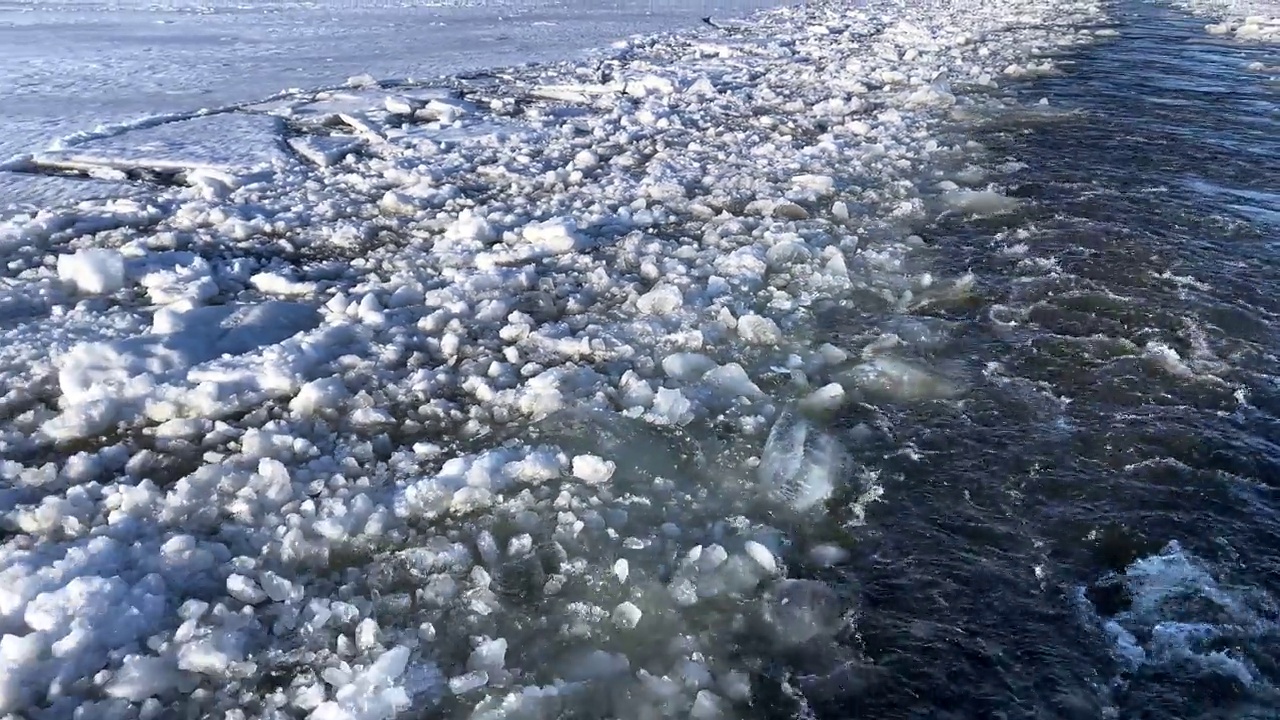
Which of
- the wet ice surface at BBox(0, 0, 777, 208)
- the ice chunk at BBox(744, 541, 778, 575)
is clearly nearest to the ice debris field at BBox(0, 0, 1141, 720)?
the ice chunk at BBox(744, 541, 778, 575)

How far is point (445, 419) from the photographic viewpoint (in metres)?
3.03

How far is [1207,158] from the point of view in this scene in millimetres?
5988

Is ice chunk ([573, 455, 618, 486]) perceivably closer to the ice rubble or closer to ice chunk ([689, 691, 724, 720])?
ice chunk ([689, 691, 724, 720])

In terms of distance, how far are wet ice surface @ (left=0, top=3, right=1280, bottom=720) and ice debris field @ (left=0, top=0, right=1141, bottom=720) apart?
0.01 metres

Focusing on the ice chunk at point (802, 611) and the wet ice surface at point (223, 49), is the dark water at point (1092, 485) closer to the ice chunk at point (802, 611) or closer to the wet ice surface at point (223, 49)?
the ice chunk at point (802, 611)

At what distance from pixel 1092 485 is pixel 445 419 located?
2.19 m

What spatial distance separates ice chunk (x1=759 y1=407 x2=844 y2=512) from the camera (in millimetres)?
2682

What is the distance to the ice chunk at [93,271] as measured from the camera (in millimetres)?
3705

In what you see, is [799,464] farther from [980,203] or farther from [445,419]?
[980,203]

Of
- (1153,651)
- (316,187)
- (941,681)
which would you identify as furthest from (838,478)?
(316,187)

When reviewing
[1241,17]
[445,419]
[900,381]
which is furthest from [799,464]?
[1241,17]

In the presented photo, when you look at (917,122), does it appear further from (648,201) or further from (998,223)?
(648,201)

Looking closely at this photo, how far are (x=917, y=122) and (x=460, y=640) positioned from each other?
614cm

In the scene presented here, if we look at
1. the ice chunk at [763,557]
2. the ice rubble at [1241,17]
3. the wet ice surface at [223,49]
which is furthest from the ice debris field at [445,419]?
the ice rubble at [1241,17]
